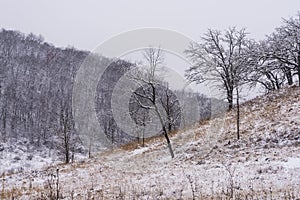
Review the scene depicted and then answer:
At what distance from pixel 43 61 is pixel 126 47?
116431 mm

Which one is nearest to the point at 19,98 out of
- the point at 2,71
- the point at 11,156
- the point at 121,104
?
the point at 2,71

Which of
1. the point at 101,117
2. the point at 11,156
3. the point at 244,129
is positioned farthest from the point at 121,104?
the point at 101,117

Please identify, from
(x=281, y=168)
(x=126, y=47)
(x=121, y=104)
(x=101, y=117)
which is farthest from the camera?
(x=101, y=117)

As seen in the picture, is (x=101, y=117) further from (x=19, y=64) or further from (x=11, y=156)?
(x=19, y=64)

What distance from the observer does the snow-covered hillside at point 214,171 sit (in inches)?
372

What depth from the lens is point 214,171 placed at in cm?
1296

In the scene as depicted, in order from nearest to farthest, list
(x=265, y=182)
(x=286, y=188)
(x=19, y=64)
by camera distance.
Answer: (x=286, y=188) → (x=265, y=182) → (x=19, y=64)

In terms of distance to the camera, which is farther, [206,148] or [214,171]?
[206,148]

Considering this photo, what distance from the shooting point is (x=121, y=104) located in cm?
2595

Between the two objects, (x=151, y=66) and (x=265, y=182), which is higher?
(x=151, y=66)

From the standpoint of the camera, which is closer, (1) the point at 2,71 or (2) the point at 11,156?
(2) the point at 11,156

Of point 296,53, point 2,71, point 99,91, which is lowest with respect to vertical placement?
point 296,53

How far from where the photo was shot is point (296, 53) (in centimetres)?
2662

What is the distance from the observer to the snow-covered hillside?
945 cm
